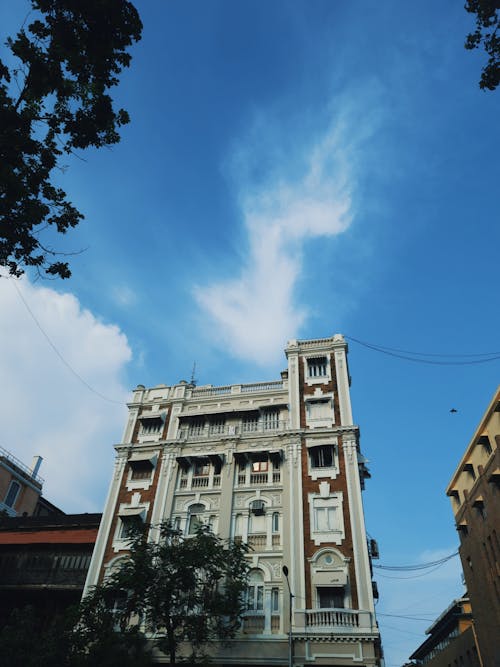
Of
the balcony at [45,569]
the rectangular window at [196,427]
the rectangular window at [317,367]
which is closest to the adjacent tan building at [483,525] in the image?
the rectangular window at [317,367]

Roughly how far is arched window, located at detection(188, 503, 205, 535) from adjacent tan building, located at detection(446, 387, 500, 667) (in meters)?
18.4

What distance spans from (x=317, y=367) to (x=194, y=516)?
1331 cm

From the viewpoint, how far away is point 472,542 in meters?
36.8

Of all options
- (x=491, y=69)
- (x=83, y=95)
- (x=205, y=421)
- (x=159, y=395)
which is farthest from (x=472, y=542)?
(x=83, y=95)

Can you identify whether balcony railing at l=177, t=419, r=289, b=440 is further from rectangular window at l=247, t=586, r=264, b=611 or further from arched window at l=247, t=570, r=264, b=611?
rectangular window at l=247, t=586, r=264, b=611

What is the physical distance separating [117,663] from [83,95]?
22244 millimetres

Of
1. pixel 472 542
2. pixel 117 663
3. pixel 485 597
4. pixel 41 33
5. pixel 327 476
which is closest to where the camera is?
pixel 41 33

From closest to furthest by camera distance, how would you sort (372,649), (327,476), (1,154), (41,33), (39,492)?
(1,154) < (41,33) < (372,649) < (327,476) < (39,492)

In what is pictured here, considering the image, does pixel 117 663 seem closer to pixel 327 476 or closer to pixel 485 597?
pixel 327 476

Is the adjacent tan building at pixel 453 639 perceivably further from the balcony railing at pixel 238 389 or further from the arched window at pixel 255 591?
the balcony railing at pixel 238 389

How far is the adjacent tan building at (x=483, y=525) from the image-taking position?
3134 cm

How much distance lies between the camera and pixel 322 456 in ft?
103

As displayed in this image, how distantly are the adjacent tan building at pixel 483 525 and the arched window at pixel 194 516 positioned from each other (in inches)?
726

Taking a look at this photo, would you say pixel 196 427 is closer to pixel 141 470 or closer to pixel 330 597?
pixel 141 470
